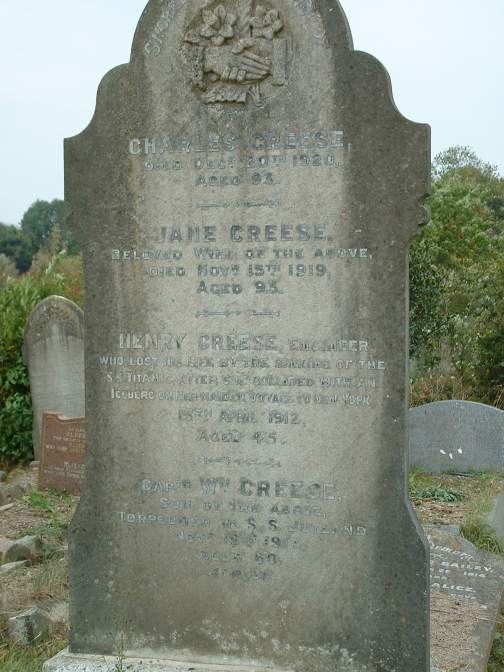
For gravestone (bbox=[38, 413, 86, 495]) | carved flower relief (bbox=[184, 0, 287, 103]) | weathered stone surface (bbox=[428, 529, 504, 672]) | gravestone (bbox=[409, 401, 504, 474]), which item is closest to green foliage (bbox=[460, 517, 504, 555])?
weathered stone surface (bbox=[428, 529, 504, 672])

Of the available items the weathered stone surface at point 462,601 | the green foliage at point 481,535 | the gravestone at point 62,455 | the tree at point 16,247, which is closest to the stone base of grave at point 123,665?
the weathered stone surface at point 462,601

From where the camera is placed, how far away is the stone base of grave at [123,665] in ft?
12.3

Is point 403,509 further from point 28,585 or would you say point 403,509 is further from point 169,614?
point 28,585

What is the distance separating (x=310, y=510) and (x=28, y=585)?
2.58m

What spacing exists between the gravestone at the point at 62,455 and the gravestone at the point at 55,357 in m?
1.54

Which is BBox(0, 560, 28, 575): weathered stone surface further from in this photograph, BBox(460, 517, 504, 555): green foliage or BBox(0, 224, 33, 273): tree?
BBox(0, 224, 33, 273): tree

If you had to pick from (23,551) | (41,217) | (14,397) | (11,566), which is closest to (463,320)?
(14,397)

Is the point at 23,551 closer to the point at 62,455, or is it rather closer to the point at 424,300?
the point at 62,455

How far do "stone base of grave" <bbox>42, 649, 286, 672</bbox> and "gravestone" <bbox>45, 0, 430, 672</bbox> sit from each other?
0.05 ft

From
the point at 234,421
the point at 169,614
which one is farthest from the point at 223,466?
the point at 169,614

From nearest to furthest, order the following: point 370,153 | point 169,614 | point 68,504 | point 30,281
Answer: point 370,153 < point 169,614 < point 68,504 < point 30,281

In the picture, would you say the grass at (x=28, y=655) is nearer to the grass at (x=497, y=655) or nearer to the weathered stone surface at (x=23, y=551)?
the weathered stone surface at (x=23, y=551)

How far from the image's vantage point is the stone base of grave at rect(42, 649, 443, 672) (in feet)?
12.3

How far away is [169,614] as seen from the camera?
3879 millimetres
